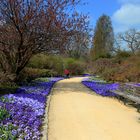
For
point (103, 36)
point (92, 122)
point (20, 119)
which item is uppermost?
point (103, 36)

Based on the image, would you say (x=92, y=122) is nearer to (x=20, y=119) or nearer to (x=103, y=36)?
(x=20, y=119)

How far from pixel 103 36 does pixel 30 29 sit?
52127 millimetres

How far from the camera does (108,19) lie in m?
74.1

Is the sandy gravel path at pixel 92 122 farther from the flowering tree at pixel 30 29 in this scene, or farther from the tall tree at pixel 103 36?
the tall tree at pixel 103 36

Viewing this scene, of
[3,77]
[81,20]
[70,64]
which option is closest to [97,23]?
[70,64]

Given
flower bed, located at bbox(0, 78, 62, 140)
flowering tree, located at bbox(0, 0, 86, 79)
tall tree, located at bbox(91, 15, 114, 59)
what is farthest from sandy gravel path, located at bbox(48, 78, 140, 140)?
tall tree, located at bbox(91, 15, 114, 59)

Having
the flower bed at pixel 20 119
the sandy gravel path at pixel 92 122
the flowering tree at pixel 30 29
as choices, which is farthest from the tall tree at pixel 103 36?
the flower bed at pixel 20 119

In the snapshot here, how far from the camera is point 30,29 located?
2122 cm

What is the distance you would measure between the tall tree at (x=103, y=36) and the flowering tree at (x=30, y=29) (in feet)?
153

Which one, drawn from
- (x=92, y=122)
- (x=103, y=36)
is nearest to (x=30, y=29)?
(x=92, y=122)

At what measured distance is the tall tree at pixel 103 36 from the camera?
69812 mm

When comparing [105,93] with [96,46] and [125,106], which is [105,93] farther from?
[96,46]

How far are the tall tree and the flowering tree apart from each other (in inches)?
1832

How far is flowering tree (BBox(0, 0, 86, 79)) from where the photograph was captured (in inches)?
822
